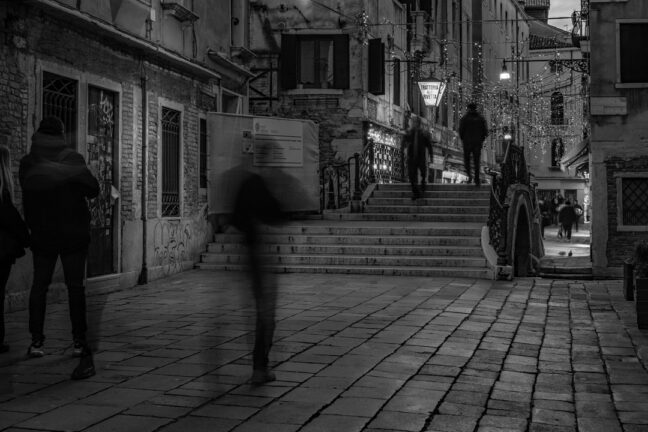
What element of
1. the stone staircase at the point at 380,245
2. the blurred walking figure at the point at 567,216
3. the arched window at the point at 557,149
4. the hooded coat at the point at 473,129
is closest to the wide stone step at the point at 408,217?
the stone staircase at the point at 380,245

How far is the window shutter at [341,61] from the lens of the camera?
22.7 metres

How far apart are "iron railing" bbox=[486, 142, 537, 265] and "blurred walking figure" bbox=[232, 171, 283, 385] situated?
9.28m

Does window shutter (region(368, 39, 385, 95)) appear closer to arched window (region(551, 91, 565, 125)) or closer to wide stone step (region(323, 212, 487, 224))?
wide stone step (region(323, 212, 487, 224))

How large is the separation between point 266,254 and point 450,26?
3078cm

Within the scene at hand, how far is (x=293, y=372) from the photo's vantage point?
611 centimetres

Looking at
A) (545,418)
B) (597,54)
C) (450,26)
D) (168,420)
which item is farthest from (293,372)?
(450,26)

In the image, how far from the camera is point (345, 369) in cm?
625

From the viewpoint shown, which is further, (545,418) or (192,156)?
(192,156)

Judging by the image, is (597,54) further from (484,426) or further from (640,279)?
(484,426)

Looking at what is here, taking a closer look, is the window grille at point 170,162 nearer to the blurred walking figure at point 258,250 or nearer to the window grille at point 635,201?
the blurred walking figure at point 258,250

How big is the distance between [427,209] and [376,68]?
586 cm

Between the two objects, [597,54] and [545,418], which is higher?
[597,54]

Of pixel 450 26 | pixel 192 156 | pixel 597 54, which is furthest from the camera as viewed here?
pixel 450 26

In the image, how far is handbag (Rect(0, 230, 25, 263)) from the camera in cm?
682
